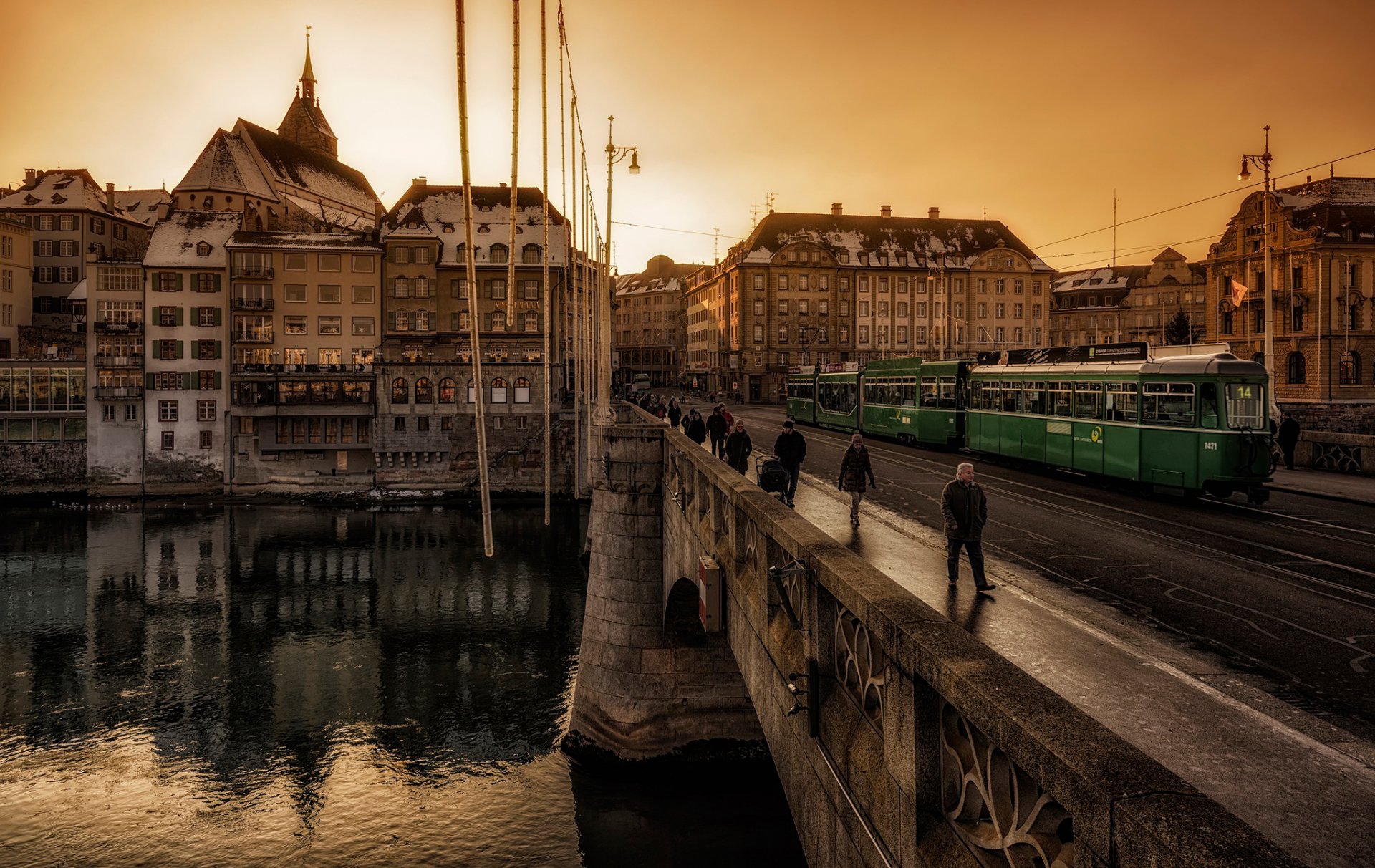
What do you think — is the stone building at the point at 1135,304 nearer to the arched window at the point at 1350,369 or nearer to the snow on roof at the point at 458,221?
the arched window at the point at 1350,369

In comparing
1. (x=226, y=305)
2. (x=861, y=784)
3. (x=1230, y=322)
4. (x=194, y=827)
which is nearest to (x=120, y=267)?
(x=226, y=305)

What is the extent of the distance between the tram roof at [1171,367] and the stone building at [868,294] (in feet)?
238

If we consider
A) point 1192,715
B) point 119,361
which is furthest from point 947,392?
point 119,361

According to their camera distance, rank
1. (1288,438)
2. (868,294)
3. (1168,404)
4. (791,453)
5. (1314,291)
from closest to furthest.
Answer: (791,453) → (1168,404) → (1288,438) → (1314,291) → (868,294)

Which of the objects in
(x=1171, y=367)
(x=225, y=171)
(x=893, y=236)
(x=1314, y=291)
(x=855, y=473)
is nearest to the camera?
(x=855, y=473)

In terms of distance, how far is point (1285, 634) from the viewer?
10.6 metres

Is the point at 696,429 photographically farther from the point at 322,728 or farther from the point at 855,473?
the point at 322,728

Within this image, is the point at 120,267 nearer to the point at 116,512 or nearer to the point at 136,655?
the point at 116,512

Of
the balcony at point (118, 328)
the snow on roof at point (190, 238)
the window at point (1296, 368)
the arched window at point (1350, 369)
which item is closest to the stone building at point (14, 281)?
the balcony at point (118, 328)

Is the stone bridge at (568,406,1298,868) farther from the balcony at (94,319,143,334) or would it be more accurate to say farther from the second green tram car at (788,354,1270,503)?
the balcony at (94,319,143,334)

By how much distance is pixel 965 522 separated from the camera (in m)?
12.6

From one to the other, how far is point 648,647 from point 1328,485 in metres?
20.8

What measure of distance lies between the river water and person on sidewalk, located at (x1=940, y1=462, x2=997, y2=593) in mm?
9195

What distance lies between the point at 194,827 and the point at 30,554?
41.3m
